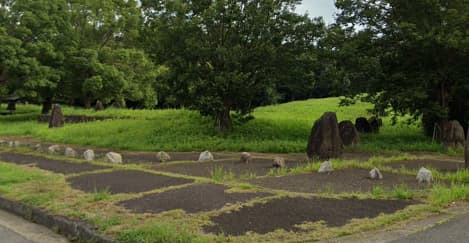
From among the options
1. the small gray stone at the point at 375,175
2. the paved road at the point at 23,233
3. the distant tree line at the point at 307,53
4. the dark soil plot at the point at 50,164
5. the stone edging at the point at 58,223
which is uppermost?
the distant tree line at the point at 307,53

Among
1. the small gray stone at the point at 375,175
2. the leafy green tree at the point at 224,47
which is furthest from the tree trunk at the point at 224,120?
the small gray stone at the point at 375,175

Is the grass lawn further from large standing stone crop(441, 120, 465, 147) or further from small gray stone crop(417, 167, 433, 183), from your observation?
large standing stone crop(441, 120, 465, 147)

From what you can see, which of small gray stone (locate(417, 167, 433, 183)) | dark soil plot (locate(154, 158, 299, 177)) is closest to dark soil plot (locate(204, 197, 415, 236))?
small gray stone (locate(417, 167, 433, 183))

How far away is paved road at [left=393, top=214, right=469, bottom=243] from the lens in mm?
4422

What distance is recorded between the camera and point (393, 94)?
13781 millimetres

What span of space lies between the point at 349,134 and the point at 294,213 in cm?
923

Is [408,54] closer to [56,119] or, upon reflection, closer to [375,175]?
[375,175]

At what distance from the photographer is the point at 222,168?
9.58 m

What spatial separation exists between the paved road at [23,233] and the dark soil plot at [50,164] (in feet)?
10.1

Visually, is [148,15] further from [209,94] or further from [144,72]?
[144,72]

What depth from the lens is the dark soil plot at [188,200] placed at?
18.7 feet

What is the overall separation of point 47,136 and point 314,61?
11.7 meters

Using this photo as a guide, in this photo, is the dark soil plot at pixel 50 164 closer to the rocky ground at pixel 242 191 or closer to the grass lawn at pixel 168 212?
the rocky ground at pixel 242 191

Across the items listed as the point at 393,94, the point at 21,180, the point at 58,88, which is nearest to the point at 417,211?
the point at 21,180
